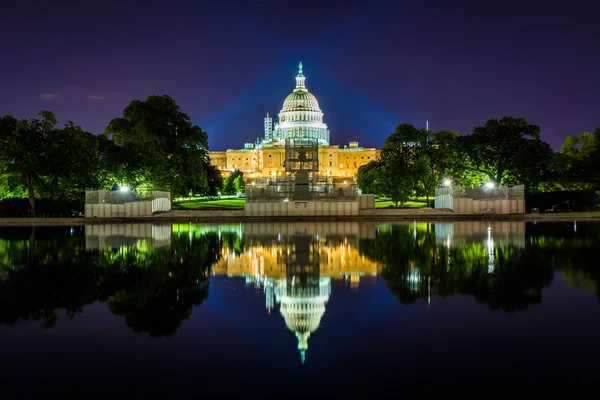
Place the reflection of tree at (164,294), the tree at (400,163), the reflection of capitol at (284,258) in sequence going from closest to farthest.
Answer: the reflection of tree at (164,294), the reflection of capitol at (284,258), the tree at (400,163)

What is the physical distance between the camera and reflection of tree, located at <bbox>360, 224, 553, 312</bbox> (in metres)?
13.0

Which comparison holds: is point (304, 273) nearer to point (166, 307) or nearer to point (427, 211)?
point (166, 307)

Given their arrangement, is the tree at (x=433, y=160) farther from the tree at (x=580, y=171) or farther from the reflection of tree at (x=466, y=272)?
the reflection of tree at (x=466, y=272)

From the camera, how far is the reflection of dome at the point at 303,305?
1026cm

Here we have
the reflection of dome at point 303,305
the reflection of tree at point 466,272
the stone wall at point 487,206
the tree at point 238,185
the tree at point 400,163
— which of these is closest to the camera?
the reflection of dome at point 303,305

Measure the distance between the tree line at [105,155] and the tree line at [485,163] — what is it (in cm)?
1897

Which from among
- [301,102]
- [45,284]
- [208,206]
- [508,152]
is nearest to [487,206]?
[508,152]

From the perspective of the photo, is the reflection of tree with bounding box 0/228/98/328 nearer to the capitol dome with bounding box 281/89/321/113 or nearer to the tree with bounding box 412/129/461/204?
the tree with bounding box 412/129/461/204

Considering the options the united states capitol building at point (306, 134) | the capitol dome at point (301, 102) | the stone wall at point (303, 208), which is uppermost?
the capitol dome at point (301, 102)

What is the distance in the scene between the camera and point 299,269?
17.2m

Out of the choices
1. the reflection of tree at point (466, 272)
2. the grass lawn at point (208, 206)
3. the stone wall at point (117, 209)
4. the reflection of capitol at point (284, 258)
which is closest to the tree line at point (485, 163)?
the grass lawn at point (208, 206)

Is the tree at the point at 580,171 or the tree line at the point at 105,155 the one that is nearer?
the tree line at the point at 105,155

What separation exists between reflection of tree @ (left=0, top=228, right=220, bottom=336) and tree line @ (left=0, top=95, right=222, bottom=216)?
2738 centimetres

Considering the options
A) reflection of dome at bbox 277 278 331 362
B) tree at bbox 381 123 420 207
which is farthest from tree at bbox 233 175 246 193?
reflection of dome at bbox 277 278 331 362
